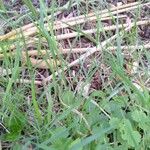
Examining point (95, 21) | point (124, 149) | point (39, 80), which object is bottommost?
point (124, 149)

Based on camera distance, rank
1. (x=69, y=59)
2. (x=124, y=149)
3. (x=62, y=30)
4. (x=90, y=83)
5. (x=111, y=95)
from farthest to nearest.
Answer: (x=62, y=30), (x=69, y=59), (x=90, y=83), (x=111, y=95), (x=124, y=149)

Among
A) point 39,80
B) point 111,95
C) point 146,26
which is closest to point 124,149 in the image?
point 111,95

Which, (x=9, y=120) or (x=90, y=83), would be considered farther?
(x=90, y=83)

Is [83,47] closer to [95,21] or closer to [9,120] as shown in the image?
[95,21]

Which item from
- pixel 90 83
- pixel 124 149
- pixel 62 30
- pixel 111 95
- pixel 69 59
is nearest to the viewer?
pixel 124 149

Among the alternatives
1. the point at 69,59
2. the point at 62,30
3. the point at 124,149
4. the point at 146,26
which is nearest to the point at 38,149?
the point at 124,149

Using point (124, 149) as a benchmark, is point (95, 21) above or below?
above
